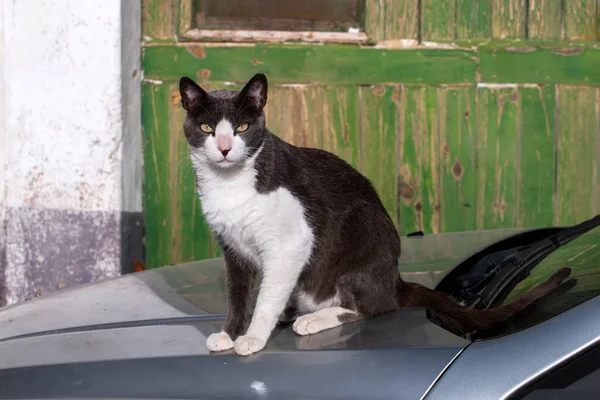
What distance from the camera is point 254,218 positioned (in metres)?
2.37

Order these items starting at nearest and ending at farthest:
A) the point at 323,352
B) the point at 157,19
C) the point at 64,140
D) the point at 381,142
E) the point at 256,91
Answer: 1. the point at 323,352
2. the point at 256,91
3. the point at 64,140
4. the point at 157,19
5. the point at 381,142

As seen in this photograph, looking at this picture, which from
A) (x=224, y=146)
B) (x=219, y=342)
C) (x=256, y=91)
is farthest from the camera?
(x=256, y=91)

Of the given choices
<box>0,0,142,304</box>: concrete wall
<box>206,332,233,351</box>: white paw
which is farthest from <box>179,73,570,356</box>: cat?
<box>0,0,142,304</box>: concrete wall

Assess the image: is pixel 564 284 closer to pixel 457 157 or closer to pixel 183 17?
pixel 457 157

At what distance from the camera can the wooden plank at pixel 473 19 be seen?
15.4ft

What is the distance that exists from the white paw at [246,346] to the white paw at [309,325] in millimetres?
132

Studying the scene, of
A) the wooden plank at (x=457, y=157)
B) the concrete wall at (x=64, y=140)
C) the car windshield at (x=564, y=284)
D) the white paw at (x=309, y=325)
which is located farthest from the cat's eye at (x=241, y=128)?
the wooden plank at (x=457, y=157)

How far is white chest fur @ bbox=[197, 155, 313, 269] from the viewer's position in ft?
7.67

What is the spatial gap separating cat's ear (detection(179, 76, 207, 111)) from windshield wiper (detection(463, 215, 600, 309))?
36.1 inches

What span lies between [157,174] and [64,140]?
1.77 ft

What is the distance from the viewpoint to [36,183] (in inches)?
174

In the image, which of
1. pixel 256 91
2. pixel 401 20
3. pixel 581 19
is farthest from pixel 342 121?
pixel 256 91

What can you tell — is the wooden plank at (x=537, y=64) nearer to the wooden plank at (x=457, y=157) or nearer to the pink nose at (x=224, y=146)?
the wooden plank at (x=457, y=157)

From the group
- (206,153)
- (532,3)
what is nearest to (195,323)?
(206,153)
